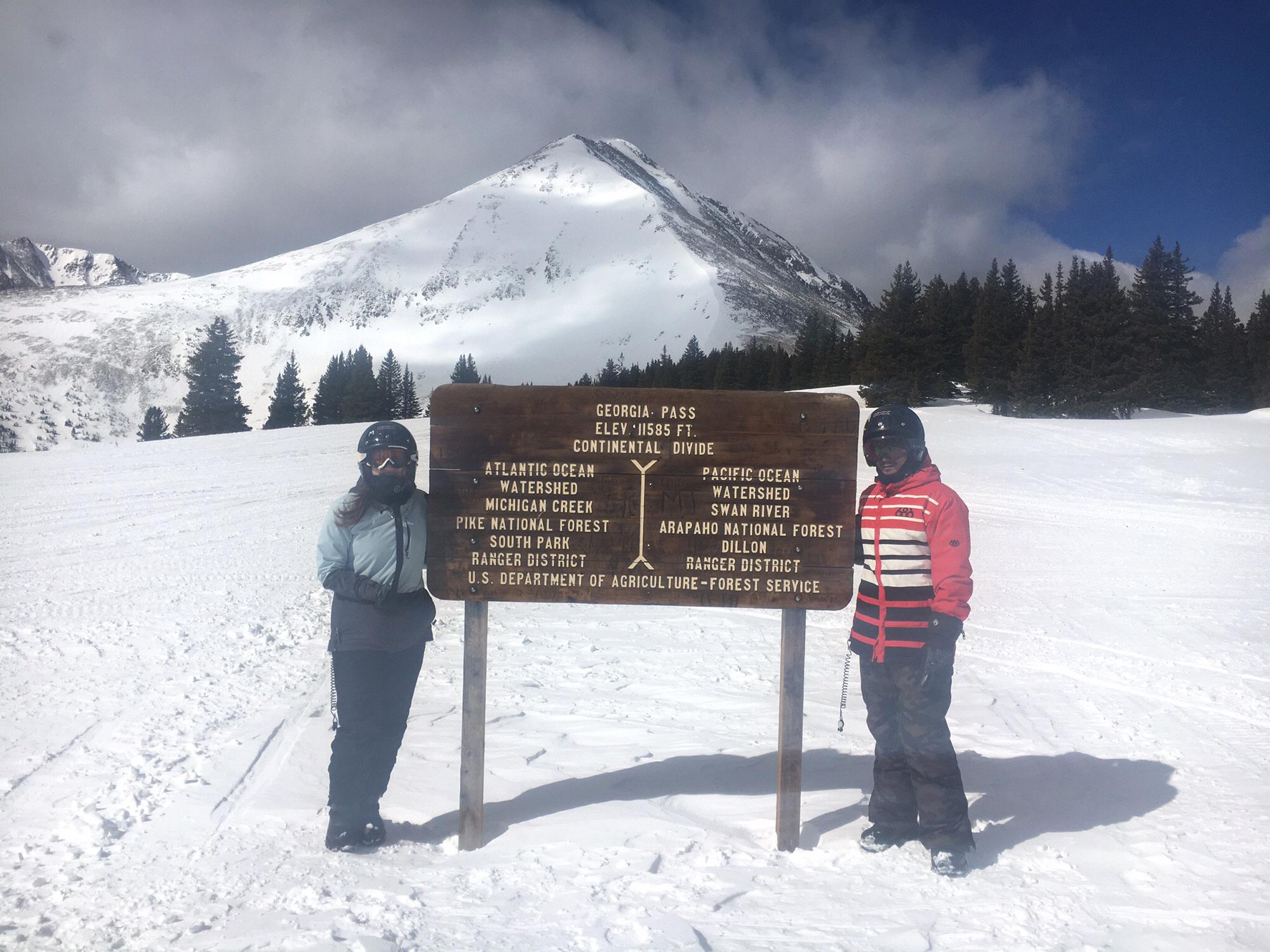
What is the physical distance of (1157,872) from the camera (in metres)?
4.33

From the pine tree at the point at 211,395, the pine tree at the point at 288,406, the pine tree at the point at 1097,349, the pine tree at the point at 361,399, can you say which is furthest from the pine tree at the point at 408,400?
the pine tree at the point at 1097,349

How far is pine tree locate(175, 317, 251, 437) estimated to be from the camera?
55344 millimetres

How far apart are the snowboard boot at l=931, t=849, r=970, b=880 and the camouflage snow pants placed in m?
0.03

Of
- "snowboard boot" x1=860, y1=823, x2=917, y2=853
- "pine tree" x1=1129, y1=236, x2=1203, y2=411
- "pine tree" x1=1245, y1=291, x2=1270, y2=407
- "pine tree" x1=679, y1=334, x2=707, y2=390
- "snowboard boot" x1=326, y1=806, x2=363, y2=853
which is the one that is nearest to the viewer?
"snowboard boot" x1=326, y1=806, x2=363, y2=853

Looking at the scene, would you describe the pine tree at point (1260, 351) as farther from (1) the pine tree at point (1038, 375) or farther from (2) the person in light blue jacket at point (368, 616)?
(2) the person in light blue jacket at point (368, 616)

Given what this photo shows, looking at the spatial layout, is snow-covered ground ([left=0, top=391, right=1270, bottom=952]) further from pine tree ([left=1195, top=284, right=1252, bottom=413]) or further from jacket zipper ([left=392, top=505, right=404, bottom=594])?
pine tree ([left=1195, top=284, right=1252, bottom=413])

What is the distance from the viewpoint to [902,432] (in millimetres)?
4484

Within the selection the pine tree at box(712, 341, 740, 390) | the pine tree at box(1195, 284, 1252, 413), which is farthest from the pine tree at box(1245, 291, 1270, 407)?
the pine tree at box(712, 341, 740, 390)

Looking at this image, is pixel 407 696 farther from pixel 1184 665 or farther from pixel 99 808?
pixel 1184 665

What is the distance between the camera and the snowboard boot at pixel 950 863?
4.31 metres

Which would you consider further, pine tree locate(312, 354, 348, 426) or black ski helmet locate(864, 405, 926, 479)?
pine tree locate(312, 354, 348, 426)

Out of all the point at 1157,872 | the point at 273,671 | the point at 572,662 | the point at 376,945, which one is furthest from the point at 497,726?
the point at 1157,872

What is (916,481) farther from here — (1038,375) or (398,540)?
(1038,375)

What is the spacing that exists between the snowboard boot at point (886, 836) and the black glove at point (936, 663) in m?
0.87
